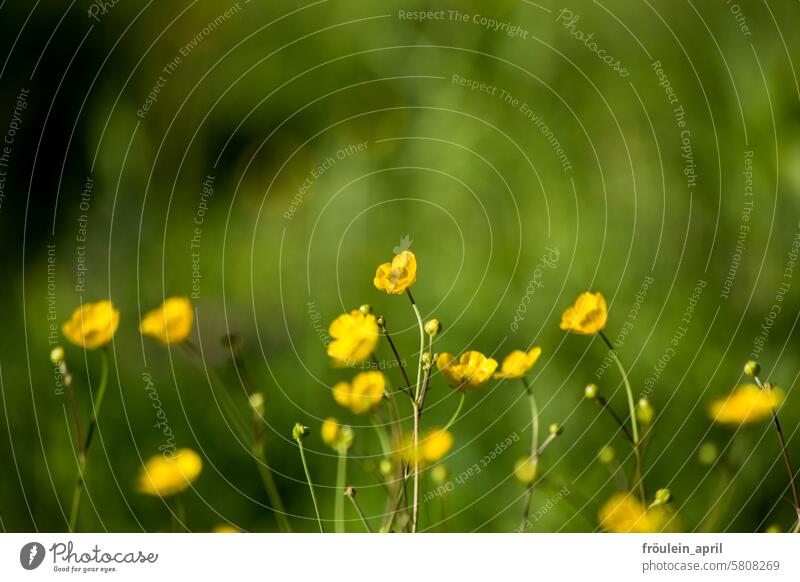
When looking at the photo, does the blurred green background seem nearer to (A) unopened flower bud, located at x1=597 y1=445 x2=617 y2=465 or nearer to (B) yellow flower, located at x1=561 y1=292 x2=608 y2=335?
(A) unopened flower bud, located at x1=597 y1=445 x2=617 y2=465

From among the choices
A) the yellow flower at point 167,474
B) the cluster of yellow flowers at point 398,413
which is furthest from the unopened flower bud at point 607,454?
the yellow flower at point 167,474

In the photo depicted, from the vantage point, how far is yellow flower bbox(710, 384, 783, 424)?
64cm

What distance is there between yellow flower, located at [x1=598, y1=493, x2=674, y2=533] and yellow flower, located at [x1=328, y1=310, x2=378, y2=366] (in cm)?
21

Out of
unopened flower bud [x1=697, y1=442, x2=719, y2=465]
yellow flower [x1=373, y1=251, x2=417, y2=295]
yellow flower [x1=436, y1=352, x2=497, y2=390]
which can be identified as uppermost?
yellow flower [x1=373, y1=251, x2=417, y2=295]

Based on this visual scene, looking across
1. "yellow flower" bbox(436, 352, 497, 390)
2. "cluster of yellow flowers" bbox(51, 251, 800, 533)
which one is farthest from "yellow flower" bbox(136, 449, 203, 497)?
"yellow flower" bbox(436, 352, 497, 390)

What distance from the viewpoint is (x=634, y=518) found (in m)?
0.58

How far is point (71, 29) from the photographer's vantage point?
2.71ft

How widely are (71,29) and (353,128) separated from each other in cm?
30

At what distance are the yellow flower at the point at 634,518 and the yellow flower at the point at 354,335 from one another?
0.69 ft

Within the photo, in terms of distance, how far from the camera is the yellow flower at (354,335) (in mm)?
538

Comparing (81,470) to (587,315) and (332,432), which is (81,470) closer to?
(332,432)

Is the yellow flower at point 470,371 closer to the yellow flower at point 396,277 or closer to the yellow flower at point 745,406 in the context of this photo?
the yellow flower at point 396,277
